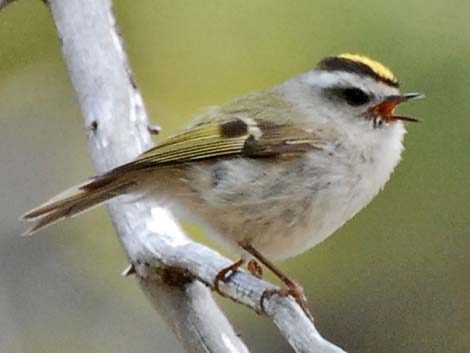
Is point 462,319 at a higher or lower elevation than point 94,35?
lower

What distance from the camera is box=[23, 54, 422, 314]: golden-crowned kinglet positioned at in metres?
2.91

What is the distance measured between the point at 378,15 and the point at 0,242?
1699 mm

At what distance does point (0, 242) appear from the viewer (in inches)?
186

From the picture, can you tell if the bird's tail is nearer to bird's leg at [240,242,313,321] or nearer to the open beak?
bird's leg at [240,242,313,321]

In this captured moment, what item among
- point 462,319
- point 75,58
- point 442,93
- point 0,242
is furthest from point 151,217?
point 462,319

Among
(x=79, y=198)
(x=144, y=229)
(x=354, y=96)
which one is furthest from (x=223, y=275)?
(x=354, y=96)

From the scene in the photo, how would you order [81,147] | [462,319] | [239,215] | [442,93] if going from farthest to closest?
[81,147], [462,319], [442,93], [239,215]

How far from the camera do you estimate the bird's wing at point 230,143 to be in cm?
296

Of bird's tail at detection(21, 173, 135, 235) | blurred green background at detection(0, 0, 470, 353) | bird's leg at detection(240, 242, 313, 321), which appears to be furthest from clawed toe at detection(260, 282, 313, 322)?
blurred green background at detection(0, 0, 470, 353)

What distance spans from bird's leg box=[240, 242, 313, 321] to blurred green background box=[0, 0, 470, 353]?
1.49 metres

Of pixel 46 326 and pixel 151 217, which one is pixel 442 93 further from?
pixel 46 326

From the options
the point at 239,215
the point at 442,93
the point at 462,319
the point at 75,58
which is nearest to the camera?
the point at 239,215

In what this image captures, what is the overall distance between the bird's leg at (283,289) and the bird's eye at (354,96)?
489 millimetres

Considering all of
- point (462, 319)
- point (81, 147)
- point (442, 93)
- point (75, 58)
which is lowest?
point (462, 319)
